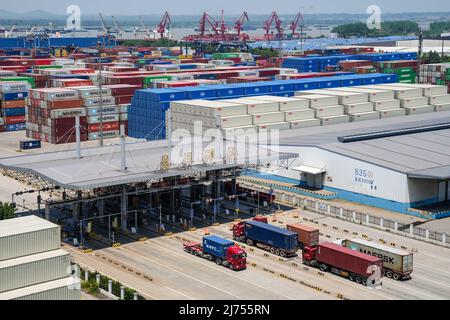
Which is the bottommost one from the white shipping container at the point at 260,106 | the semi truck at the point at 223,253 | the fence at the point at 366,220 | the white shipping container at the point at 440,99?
the fence at the point at 366,220

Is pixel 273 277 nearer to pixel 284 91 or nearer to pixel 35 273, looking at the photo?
pixel 35 273

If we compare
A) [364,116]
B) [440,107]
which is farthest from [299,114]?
[440,107]

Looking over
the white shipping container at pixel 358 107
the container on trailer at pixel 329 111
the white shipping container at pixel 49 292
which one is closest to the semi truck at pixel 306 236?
the white shipping container at pixel 49 292

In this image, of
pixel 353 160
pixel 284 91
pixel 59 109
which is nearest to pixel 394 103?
pixel 284 91

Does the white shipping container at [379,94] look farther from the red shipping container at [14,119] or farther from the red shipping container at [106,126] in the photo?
the red shipping container at [14,119]
